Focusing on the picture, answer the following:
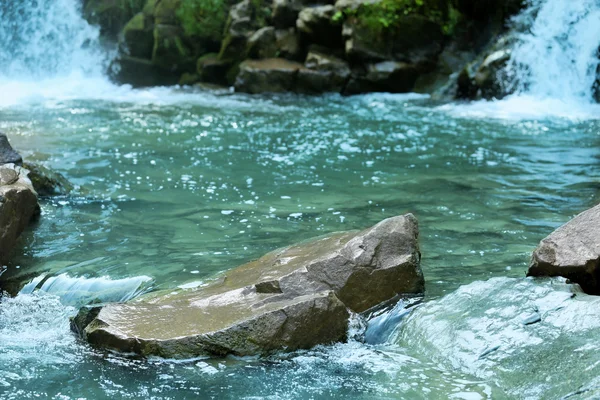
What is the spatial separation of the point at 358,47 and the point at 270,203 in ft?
28.8

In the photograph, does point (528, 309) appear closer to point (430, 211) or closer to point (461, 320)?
point (461, 320)

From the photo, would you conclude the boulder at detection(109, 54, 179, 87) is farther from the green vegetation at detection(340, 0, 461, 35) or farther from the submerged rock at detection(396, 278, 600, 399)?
the submerged rock at detection(396, 278, 600, 399)

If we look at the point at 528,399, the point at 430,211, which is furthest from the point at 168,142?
the point at 528,399

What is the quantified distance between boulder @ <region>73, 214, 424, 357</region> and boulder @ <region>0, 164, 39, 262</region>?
70.7 inches

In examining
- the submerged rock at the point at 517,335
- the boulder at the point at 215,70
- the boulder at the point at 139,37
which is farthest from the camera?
the boulder at the point at 139,37

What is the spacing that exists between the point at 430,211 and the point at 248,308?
330 centimetres

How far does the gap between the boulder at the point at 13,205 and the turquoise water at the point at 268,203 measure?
166 millimetres

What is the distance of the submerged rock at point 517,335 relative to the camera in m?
3.79

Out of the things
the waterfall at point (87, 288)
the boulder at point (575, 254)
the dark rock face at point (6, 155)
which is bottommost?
the waterfall at point (87, 288)

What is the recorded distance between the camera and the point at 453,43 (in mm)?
16484

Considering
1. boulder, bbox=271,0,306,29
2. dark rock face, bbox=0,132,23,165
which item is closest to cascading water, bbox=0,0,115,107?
boulder, bbox=271,0,306,29

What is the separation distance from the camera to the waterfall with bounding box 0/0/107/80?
20.0 m

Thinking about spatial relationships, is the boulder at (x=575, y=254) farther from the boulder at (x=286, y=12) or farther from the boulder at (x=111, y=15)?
the boulder at (x=111, y=15)

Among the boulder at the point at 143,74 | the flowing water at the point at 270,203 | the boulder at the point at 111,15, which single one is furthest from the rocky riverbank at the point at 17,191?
the boulder at the point at 111,15
